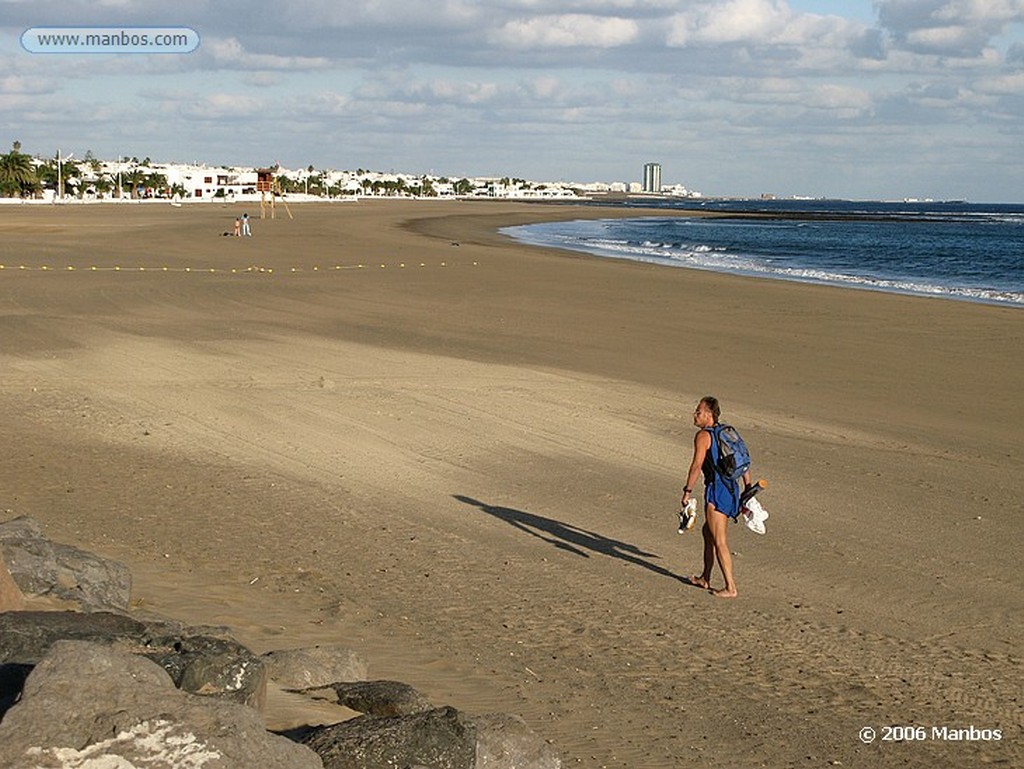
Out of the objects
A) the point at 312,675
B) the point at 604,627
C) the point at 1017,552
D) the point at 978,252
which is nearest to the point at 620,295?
the point at 1017,552

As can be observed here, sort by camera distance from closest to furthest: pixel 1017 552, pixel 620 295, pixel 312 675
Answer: pixel 312 675
pixel 1017 552
pixel 620 295

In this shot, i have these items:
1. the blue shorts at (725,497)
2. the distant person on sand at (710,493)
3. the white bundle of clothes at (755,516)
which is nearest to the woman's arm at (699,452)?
the distant person on sand at (710,493)

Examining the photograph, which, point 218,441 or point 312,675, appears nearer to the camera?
point 312,675

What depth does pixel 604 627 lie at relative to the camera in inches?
316

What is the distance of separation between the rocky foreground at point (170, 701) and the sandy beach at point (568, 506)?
1.76ft

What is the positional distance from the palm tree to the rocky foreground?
114323mm

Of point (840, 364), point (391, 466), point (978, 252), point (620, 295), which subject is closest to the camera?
point (391, 466)

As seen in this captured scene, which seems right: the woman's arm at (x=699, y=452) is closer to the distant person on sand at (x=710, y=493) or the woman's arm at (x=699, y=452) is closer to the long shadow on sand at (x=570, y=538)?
the distant person on sand at (x=710, y=493)

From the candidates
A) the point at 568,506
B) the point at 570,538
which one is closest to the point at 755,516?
the point at 570,538

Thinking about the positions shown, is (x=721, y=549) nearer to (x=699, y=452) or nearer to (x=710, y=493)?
(x=710, y=493)

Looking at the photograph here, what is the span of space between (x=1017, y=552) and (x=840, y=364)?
32.0 feet

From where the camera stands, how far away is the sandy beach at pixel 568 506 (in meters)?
7.00

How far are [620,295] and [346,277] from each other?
7205 millimetres

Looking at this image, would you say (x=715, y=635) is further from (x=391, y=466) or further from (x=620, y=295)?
(x=620, y=295)
